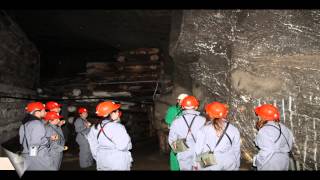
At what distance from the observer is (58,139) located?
644 centimetres

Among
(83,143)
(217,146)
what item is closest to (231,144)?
(217,146)

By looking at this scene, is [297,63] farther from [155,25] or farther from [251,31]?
[155,25]

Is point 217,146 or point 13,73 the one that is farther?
point 13,73

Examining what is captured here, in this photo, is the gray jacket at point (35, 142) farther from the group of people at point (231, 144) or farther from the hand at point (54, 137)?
the group of people at point (231, 144)

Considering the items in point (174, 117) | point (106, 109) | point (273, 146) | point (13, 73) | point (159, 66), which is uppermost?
point (159, 66)

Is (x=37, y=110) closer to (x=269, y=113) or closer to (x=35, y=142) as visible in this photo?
(x=35, y=142)

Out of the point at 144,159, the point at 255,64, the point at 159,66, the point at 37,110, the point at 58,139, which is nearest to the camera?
the point at 37,110

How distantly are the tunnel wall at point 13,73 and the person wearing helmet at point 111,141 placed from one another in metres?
4.19

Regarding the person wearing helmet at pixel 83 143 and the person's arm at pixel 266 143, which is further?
the person wearing helmet at pixel 83 143

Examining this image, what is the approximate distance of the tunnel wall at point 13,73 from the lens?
9018 mm

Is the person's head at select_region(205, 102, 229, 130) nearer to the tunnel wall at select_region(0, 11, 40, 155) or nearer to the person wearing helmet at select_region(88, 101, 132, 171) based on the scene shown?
the person wearing helmet at select_region(88, 101, 132, 171)

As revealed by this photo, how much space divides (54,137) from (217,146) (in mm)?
3159

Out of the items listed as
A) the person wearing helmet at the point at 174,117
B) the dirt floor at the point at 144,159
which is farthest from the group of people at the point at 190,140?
the dirt floor at the point at 144,159

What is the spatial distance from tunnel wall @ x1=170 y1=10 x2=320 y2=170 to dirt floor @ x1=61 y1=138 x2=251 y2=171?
1431mm
